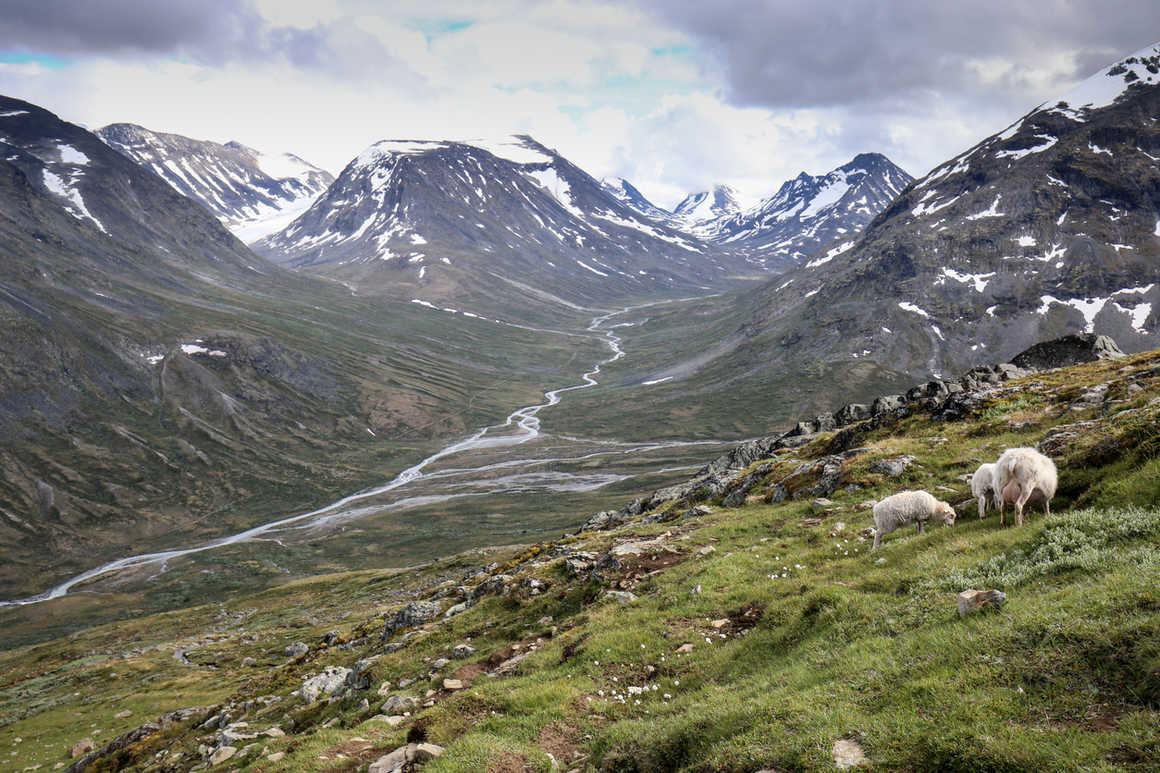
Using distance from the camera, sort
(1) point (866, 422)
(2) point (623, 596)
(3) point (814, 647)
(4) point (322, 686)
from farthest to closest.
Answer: (1) point (866, 422) < (4) point (322, 686) < (2) point (623, 596) < (3) point (814, 647)

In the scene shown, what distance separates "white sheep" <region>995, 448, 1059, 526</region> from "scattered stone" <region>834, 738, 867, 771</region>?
35.0ft

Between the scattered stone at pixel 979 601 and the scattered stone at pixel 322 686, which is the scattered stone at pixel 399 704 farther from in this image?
the scattered stone at pixel 979 601

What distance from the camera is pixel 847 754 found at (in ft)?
30.9

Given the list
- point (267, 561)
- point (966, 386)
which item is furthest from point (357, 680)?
point (267, 561)

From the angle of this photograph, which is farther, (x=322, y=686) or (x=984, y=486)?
(x=322, y=686)

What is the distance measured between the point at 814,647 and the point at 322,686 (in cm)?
2359

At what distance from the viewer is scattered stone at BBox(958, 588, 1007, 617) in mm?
Result: 12094

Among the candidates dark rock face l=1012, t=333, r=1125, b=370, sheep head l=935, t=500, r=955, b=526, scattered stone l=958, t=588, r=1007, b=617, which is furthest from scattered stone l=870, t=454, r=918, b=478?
dark rock face l=1012, t=333, r=1125, b=370

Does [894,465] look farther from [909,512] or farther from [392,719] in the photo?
[392,719]

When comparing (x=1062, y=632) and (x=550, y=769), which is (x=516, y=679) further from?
(x=1062, y=632)

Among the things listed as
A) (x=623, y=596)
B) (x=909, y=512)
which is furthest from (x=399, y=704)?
(x=909, y=512)

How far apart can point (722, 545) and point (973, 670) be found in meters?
16.2

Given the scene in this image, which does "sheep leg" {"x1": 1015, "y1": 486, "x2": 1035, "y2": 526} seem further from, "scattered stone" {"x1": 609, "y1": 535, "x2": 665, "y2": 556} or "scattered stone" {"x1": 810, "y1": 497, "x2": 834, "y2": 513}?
"scattered stone" {"x1": 609, "y1": 535, "x2": 665, "y2": 556}

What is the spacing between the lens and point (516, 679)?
17.8 metres
